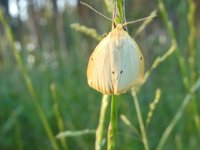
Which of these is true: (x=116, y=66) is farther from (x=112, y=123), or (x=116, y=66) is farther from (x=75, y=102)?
(x=75, y=102)

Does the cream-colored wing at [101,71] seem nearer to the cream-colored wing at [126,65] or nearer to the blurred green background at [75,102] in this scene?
the cream-colored wing at [126,65]

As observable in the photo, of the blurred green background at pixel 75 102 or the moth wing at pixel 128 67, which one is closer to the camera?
the moth wing at pixel 128 67

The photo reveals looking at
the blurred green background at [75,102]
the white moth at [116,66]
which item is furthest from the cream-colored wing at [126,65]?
the blurred green background at [75,102]

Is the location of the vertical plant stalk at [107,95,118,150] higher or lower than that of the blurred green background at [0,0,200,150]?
higher

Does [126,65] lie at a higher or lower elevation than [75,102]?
higher

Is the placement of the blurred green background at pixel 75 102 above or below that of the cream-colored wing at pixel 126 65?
below

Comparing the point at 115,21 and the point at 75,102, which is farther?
the point at 75,102

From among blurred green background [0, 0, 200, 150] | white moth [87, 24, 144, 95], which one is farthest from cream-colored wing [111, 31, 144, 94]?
blurred green background [0, 0, 200, 150]

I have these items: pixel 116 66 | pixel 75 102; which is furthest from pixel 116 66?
pixel 75 102

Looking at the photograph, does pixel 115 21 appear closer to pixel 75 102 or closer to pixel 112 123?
pixel 112 123

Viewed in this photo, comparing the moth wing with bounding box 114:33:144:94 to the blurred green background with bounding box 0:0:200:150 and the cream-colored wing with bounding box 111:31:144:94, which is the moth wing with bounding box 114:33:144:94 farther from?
the blurred green background with bounding box 0:0:200:150
